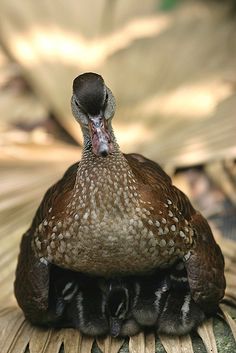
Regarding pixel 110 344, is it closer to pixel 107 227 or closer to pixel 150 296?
pixel 150 296

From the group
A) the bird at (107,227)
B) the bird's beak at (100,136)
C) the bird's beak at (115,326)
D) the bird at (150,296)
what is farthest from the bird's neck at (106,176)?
the bird's beak at (115,326)

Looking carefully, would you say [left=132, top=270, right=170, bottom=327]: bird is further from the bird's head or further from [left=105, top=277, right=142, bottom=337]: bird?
the bird's head

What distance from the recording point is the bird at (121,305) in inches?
127

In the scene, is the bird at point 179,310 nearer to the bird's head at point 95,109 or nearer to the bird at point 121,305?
the bird at point 121,305

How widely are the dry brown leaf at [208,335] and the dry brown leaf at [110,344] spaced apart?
312mm

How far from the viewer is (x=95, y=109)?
117 inches

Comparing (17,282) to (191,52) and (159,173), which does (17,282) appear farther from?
(191,52)

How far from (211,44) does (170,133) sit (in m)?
0.91

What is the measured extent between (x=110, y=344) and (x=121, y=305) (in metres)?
0.17

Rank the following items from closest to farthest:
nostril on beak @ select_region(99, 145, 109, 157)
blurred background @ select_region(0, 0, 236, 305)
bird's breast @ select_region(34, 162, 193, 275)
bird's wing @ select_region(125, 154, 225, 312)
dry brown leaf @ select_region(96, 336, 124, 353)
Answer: nostril on beak @ select_region(99, 145, 109, 157) < bird's breast @ select_region(34, 162, 193, 275) < bird's wing @ select_region(125, 154, 225, 312) < dry brown leaf @ select_region(96, 336, 124, 353) < blurred background @ select_region(0, 0, 236, 305)

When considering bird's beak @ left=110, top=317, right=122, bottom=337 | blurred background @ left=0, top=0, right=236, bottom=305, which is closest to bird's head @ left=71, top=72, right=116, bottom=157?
bird's beak @ left=110, top=317, right=122, bottom=337

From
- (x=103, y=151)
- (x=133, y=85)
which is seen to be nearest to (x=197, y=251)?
(x=103, y=151)

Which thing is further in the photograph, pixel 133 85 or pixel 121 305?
pixel 133 85

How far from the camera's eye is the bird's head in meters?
2.92
